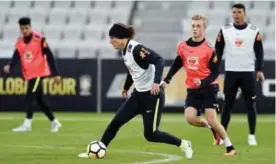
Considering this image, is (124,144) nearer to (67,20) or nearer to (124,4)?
(124,4)

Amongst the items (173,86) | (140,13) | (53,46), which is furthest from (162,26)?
(173,86)

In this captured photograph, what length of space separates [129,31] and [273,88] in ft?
38.5

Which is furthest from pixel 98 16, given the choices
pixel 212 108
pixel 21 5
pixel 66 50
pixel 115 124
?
pixel 115 124

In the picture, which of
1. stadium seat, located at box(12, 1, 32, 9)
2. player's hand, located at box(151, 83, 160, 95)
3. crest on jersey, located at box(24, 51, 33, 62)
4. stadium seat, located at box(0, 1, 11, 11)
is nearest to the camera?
player's hand, located at box(151, 83, 160, 95)

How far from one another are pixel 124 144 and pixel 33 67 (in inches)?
144

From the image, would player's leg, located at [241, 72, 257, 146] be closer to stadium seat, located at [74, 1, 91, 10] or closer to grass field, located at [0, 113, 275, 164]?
grass field, located at [0, 113, 275, 164]

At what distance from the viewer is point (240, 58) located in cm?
1427

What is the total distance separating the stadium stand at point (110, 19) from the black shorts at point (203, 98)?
14917 millimetres

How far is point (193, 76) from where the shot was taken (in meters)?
12.2

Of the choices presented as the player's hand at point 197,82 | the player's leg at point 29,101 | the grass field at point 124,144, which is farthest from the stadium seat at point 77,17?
the player's hand at point 197,82

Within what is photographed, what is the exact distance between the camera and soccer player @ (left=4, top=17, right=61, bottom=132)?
16920 millimetres

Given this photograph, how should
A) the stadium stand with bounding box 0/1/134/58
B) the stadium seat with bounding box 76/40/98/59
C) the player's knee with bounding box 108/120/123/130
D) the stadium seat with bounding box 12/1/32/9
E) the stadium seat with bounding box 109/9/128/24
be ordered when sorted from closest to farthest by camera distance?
the player's knee with bounding box 108/120/123/130 < the stadium seat with bounding box 76/40/98/59 < the stadium stand with bounding box 0/1/134/58 < the stadium seat with bounding box 109/9/128/24 < the stadium seat with bounding box 12/1/32/9

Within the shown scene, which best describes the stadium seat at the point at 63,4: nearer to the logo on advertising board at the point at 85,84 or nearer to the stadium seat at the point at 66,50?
the stadium seat at the point at 66,50

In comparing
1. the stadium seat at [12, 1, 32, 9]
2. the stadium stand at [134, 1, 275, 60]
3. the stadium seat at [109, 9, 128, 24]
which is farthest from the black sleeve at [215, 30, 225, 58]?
the stadium seat at [12, 1, 32, 9]
